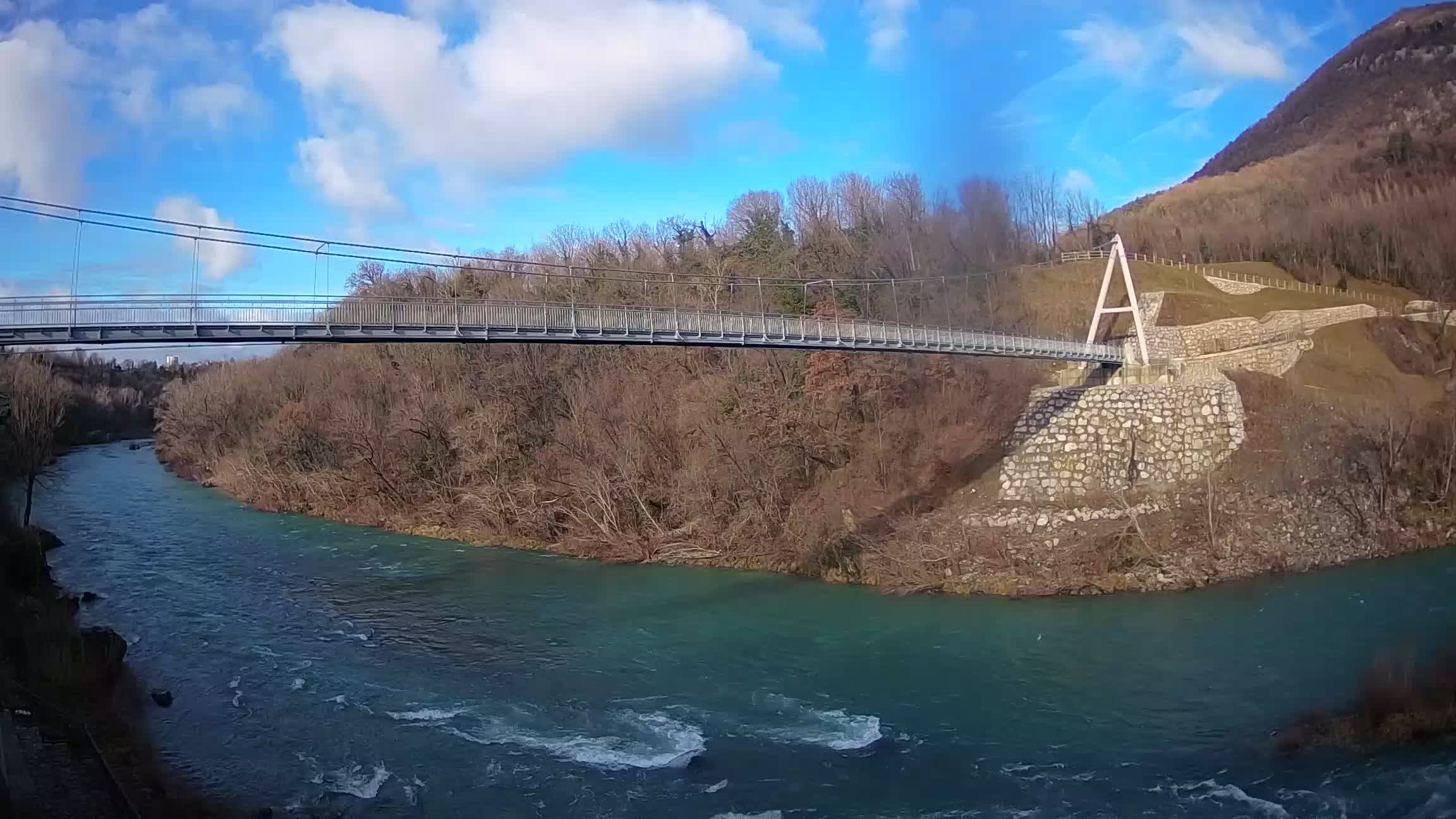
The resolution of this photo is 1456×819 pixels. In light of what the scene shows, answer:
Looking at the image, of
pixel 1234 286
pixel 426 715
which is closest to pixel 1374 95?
pixel 1234 286

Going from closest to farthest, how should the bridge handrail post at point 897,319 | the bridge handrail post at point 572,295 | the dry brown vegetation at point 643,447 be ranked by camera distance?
the bridge handrail post at point 572,295
the bridge handrail post at point 897,319
the dry brown vegetation at point 643,447

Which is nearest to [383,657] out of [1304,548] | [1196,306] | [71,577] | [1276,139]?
[71,577]

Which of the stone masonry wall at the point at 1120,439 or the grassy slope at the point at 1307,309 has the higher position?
the grassy slope at the point at 1307,309

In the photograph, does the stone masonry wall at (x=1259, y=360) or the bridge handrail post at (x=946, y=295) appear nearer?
the stone masonry wall at (x=1259, y=360)

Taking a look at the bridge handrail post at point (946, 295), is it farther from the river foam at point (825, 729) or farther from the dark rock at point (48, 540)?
the dark rock at point (48, 540)

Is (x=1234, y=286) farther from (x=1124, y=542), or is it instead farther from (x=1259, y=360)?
(x=1124, y=542)

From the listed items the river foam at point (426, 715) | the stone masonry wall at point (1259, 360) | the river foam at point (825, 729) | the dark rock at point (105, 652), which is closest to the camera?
the river foam at point (825, 729)

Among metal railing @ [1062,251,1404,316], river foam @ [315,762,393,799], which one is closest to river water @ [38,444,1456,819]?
river foam @ [315,762,393,799]

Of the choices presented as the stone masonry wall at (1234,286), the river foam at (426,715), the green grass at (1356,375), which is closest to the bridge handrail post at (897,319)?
the green grass at (1356,375)
